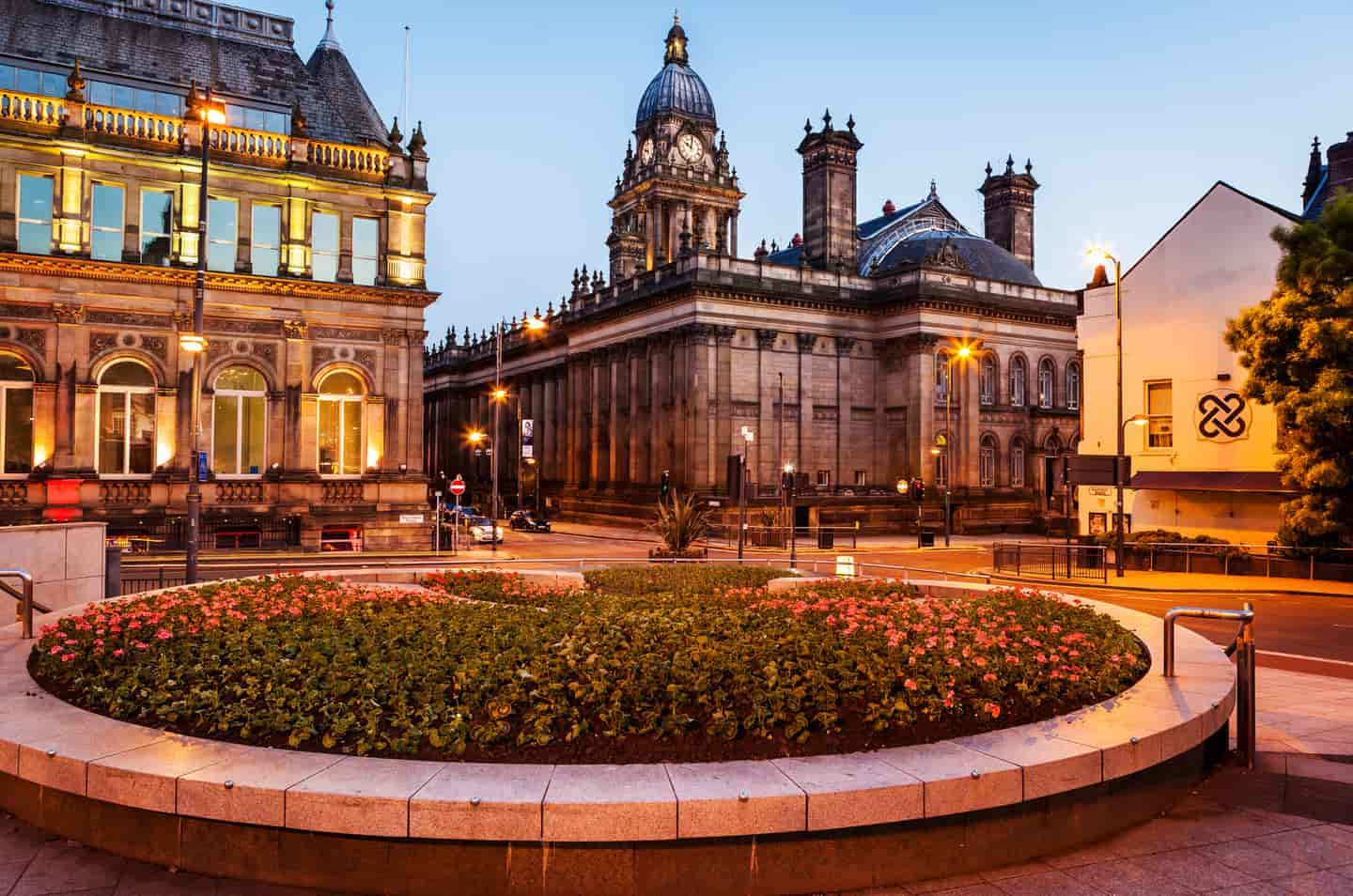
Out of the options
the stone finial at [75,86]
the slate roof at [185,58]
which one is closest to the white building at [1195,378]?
the slate roof at [185,58]

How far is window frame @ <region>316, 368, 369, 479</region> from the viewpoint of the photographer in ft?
137

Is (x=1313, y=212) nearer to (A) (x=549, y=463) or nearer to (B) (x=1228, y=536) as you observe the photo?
(B) (x=1228, y=536)

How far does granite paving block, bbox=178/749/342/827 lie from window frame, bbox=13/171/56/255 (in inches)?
1523

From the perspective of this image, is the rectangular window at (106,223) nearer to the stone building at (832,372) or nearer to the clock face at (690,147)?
the stone building at (832,372)

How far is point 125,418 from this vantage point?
128 ft

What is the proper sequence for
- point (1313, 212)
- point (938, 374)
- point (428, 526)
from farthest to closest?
point (938, 374) → point (1313, 212) → point (428, 526)

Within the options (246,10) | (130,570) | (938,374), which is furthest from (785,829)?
(938,374)

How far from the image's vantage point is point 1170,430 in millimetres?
39312

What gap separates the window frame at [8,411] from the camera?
3706 cm

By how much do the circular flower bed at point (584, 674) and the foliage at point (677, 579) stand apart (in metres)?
4.19

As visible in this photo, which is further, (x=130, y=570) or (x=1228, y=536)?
(x=1228, y=536)

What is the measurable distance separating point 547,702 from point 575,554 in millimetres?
35894

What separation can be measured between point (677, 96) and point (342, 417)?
195 feet

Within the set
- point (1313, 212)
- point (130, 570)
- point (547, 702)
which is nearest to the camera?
point (547, 702)
